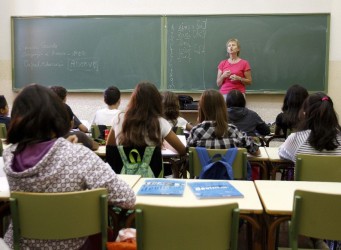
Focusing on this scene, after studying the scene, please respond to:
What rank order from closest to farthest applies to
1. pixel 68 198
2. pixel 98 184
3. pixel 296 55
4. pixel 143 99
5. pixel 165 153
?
pixel 68 198
pixel 98 184
pixel 143 99
pixel 165 153
pixel 296 55

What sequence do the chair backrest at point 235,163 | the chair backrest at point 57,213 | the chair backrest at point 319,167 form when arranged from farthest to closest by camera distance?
the chair backrest at point 235,163, the chair backrest at point 319,167, the chair backrest at point 57,213

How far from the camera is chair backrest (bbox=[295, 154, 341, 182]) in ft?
9.07

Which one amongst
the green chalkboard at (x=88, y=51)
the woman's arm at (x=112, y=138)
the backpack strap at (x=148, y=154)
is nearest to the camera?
the backpack strap at (x=148, y=154)

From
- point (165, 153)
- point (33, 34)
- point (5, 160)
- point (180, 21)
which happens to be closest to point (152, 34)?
point (180, 21)

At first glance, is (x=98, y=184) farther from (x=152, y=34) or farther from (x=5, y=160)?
(x=152, y=34)

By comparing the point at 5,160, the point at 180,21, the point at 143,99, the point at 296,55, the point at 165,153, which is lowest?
the point at 165,153

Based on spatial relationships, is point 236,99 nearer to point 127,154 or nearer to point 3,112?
point 127,154

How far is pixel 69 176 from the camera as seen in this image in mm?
1868

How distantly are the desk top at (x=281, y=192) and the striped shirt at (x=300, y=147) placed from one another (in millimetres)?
637

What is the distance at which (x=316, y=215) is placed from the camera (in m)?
1.87

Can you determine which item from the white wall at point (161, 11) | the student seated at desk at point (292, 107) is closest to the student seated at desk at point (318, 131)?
the student seated at desk at point (292, 107)

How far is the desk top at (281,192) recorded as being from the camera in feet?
6.43

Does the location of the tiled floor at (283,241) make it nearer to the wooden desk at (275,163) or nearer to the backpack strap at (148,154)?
the wooden desk at (275,163)

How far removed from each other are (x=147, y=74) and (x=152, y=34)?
A: 606 mm
